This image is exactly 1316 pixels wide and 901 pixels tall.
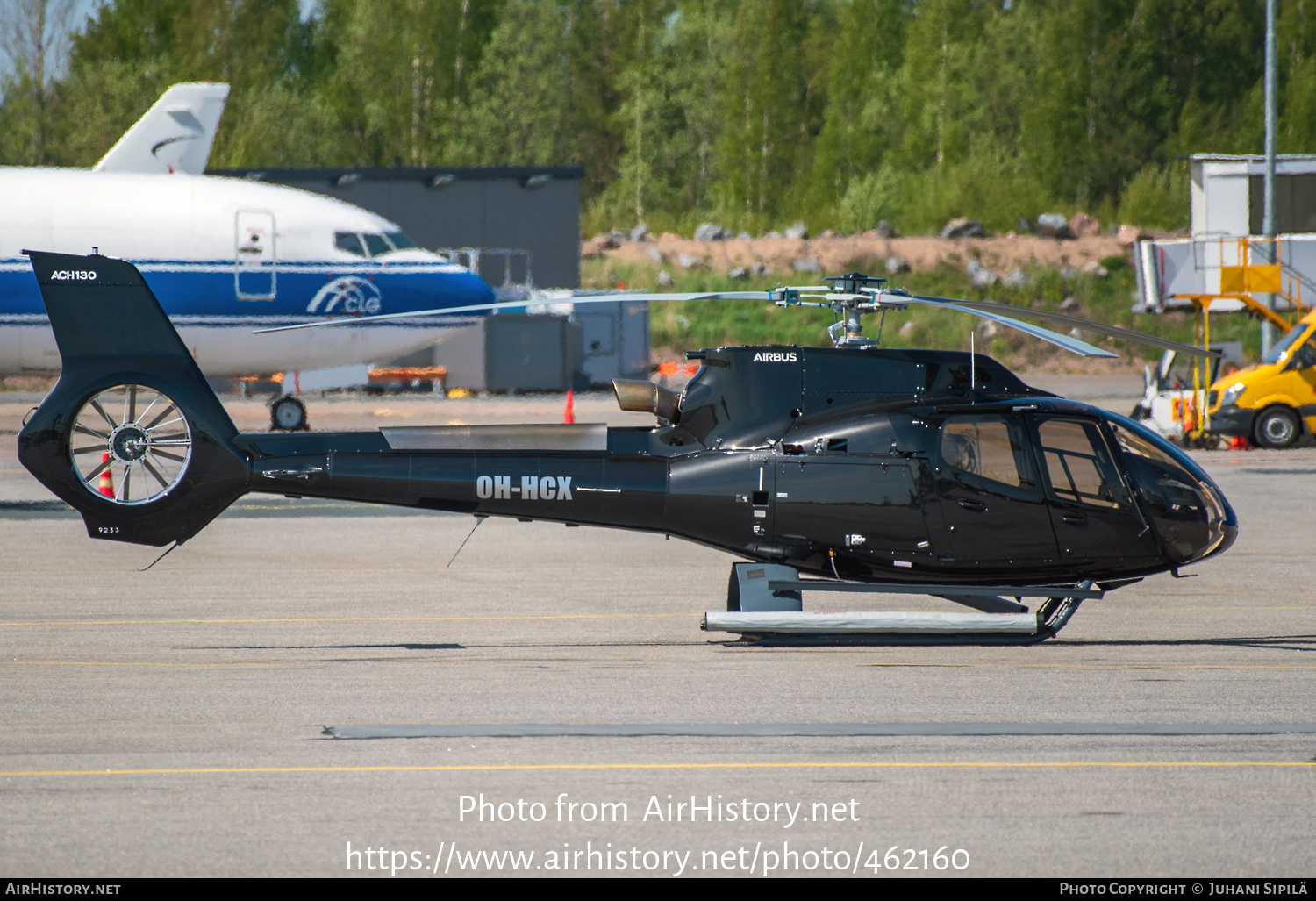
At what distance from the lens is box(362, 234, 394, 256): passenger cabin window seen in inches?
997

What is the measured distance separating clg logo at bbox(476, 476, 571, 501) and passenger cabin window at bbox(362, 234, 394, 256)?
52.2ft

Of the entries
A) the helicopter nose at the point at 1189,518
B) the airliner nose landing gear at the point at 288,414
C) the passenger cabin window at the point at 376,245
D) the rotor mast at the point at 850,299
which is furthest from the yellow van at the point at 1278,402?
the rotor mast at the point at 850,299

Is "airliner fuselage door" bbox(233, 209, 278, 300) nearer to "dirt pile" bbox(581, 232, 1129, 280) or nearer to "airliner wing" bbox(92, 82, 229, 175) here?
"airliner wing" bbox(92, 82, 229, 175)

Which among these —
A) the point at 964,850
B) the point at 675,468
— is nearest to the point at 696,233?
the point at 675,468

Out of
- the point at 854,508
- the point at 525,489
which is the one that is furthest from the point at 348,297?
the point at 854,508

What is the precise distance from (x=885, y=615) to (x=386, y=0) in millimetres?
80931

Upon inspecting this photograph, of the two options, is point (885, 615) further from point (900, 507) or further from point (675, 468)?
point (675, 468)

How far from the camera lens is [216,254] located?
2409cm

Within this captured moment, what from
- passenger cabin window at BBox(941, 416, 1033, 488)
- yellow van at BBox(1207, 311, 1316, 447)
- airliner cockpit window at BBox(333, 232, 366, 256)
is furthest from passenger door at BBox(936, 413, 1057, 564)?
yellow van at BBox(1207, 311, 1316, 447)

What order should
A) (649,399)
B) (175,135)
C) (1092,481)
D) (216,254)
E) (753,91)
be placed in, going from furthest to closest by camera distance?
(753,91), (175,135), (216,254), (649,399), (1092,481)

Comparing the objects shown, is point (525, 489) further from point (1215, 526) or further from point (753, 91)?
point (753, 91)

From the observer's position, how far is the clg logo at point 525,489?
10328mm

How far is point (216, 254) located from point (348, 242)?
7.75 ft

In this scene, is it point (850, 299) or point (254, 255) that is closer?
point (850, 299)
